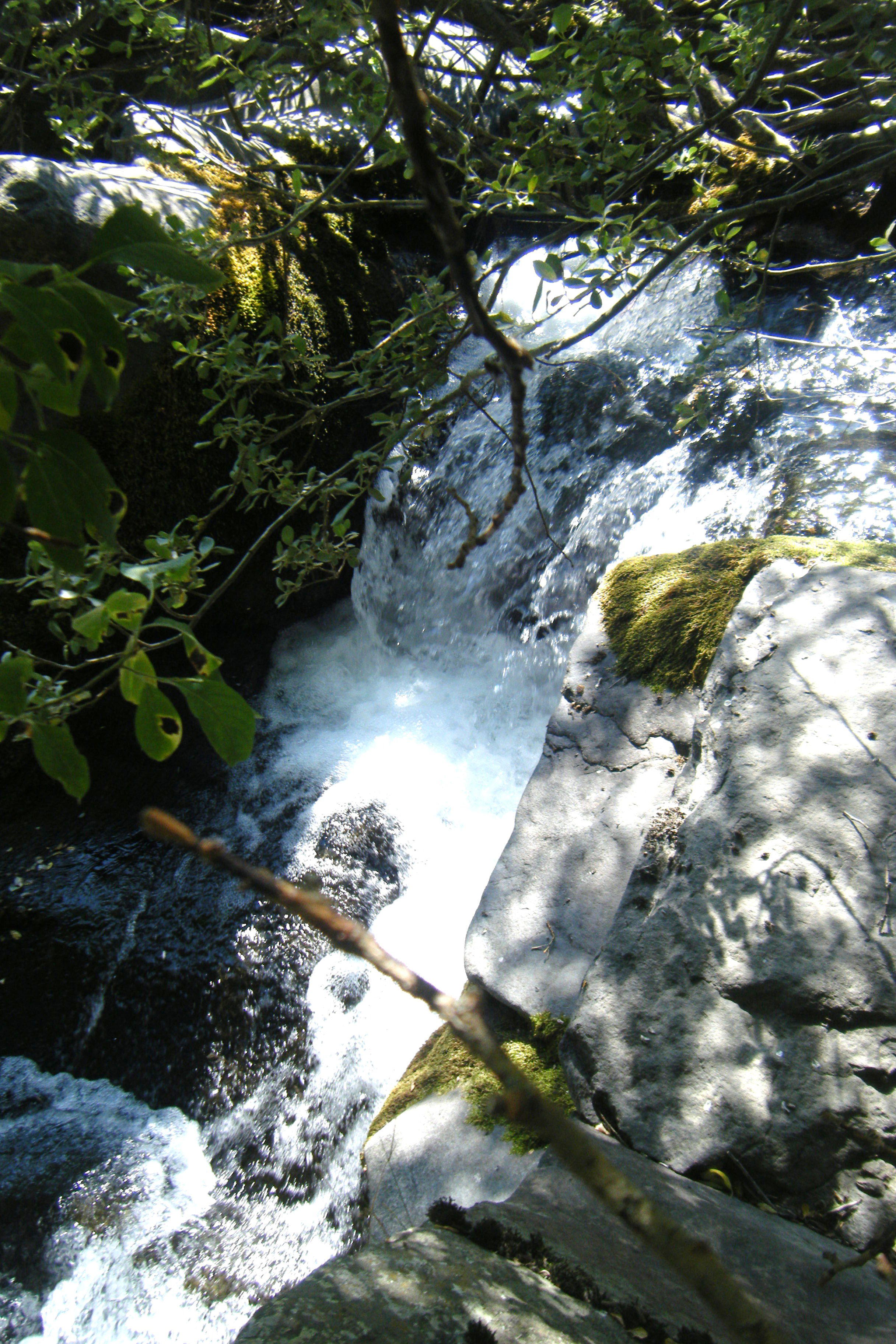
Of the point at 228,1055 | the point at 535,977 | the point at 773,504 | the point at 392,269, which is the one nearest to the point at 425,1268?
the point at 535,977

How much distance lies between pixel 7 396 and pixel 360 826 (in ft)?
12.3

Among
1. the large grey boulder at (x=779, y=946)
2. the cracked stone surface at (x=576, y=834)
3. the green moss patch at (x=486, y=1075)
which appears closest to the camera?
the large grey boulder at (x=779, y=946)

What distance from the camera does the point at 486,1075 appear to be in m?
2.79

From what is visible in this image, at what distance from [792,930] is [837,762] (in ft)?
1.67

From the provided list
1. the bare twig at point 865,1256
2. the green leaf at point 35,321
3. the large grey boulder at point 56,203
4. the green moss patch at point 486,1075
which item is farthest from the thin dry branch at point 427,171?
the large grey boulder at point 56,203

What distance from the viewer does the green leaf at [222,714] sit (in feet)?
2.43

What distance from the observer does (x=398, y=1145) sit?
8.52ft

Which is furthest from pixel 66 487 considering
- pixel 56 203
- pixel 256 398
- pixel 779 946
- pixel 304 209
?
pixel 256 398

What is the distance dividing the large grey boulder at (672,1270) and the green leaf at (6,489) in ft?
5.24

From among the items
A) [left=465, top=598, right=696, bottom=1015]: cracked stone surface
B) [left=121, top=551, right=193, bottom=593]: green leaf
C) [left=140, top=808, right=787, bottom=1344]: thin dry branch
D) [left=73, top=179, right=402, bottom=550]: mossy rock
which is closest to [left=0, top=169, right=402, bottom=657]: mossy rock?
[left=73, top=179, right=402, bottom=550]: mossy rock

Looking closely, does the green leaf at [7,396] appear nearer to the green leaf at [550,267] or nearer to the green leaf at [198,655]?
the green leaf at [198,655]

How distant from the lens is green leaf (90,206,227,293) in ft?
1.99

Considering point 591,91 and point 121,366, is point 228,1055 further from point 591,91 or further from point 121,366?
point 591,91

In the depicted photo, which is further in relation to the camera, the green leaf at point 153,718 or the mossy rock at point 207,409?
the mossy rock at point 207,409
